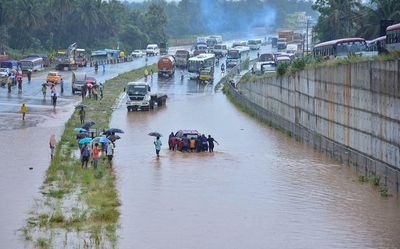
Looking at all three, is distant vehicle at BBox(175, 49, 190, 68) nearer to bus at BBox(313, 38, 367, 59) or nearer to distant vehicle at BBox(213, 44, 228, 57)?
distant vehicle at BBox(213, 44, 228, 57)

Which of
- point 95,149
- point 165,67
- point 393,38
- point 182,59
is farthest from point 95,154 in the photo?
point 182,59

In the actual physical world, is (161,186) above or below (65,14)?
below

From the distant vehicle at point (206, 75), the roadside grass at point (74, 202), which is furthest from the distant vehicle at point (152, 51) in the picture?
the roadside grass at point (74, 202)

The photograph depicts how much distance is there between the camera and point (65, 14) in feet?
412

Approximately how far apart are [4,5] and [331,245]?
92.3m

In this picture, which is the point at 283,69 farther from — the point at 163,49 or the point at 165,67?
the point at 163,49

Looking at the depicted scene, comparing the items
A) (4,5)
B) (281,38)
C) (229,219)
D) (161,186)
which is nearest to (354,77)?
(161,186)

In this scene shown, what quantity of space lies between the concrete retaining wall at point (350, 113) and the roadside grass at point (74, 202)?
31.4ft

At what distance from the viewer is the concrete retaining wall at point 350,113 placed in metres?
35.0

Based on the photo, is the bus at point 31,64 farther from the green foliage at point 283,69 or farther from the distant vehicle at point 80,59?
the green foliage at point 283,69

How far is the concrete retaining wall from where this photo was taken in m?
35.0

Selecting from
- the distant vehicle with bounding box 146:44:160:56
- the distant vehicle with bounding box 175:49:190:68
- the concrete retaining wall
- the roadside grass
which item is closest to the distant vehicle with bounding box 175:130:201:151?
the roadside grass

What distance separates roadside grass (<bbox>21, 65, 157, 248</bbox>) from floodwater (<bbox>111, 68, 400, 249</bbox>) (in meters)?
0.51

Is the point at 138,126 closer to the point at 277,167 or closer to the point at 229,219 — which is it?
the point at 277,167
